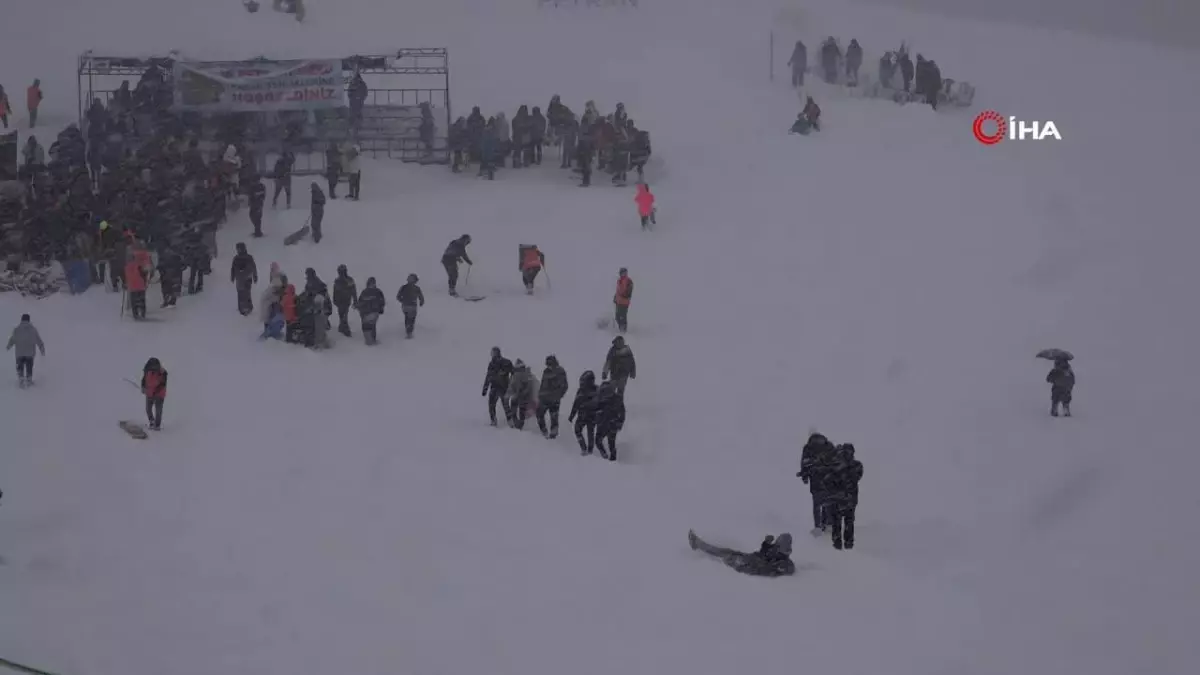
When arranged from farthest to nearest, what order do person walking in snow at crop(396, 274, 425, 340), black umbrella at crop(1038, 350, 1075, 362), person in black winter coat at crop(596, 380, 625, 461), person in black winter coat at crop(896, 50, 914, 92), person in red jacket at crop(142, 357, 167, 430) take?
person in black winter coat at crop(896, 50, 914, 92) → person walking in snow at crop(396, 274, 425, 340) → black umbrella at crop(1038, 350, 1075, 362) → person in black winter coat at crop(596, 380, 625, 461) → person in red jacket at crop(142, 357, 167, 430)

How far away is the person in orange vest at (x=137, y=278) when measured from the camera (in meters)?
24.9

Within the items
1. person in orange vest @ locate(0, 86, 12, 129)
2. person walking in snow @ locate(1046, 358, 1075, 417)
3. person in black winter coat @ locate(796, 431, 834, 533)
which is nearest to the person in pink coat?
Result: person walking in snow @ locate(1046, 358, 1075, 417)

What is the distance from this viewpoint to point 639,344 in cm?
2614

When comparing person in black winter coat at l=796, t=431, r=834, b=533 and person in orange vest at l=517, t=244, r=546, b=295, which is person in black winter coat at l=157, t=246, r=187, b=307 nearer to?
person in orange vest at l=517, t=244, r=546, b=295

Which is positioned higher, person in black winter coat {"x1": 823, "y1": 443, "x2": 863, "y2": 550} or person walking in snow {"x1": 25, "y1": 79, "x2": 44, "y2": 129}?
person walking in snow {"x1": 25, "y1": 79, "x2": 44, "y2": 129}

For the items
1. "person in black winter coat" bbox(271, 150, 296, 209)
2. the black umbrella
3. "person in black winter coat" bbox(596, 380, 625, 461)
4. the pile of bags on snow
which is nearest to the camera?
"person in black winter coat" bbox(596, 380, 625, 461)

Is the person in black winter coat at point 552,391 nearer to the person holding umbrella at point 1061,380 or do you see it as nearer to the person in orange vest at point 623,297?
the person in orange vest at point 623,297

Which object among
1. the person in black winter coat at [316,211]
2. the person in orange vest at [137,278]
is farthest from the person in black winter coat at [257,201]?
the person in orange vest at [137,278]

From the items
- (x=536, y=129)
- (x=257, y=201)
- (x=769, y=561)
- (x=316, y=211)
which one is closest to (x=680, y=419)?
(x=769, y=561)

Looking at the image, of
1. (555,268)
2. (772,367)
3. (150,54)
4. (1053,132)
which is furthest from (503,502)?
(150,54)

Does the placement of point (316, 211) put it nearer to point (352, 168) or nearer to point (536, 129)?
point (352, 168)

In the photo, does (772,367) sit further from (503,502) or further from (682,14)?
(682,14)

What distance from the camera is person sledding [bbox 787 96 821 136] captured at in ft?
116

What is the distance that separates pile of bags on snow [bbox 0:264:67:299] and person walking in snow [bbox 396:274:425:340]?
554 cm
